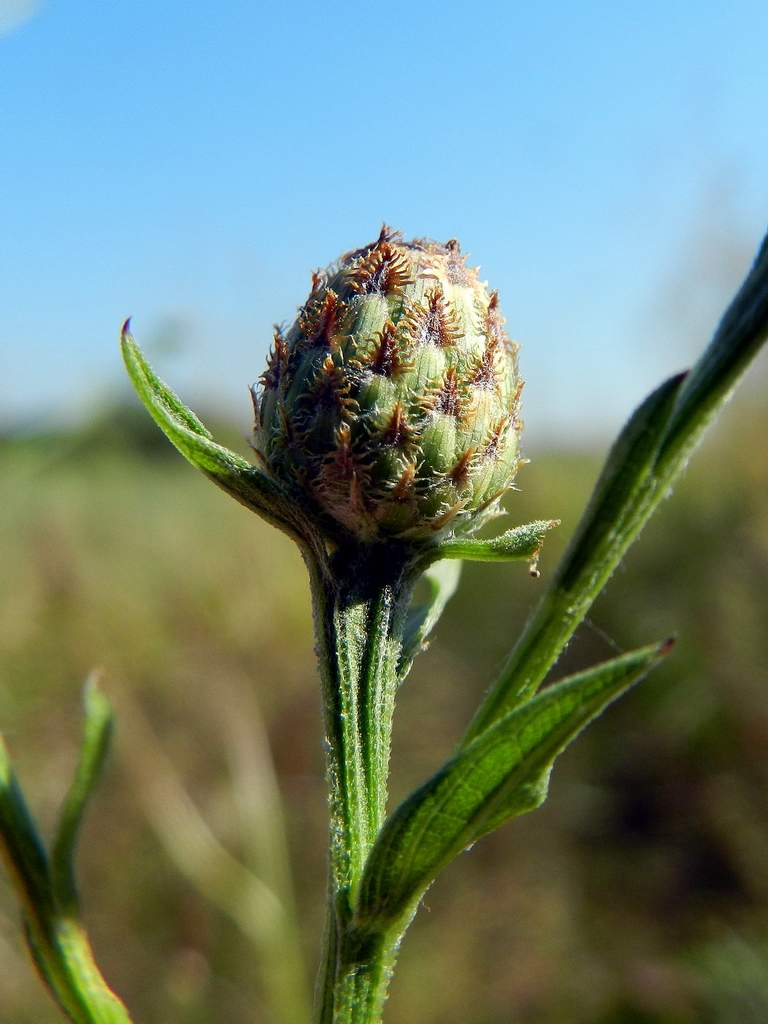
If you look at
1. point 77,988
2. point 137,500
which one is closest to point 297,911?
point 77,988

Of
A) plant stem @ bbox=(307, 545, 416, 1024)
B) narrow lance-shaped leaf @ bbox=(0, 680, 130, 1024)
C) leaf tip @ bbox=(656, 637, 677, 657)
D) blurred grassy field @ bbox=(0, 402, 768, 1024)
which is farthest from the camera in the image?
blurred grassy field @ bbox=(0, 402, 768, 1024)

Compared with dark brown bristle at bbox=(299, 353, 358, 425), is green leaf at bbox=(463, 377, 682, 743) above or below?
below

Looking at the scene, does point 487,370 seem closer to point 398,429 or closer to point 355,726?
point 398,429

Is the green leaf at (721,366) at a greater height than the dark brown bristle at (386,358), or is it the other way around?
the dark brown bristle at (386,358)

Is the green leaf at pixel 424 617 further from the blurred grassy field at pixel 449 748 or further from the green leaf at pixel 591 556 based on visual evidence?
the blurred grassy field at pixel 449 748

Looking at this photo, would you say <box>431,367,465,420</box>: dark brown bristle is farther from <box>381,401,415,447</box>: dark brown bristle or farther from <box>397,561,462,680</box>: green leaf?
<box>397,561,462,680</box>: green leaf

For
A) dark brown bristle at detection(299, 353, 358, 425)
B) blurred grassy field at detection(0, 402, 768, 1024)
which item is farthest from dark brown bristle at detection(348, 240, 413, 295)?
blurred grassy field at detection(0, 402, 768, 1024)

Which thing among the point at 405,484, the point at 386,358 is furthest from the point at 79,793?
the point at 386,358

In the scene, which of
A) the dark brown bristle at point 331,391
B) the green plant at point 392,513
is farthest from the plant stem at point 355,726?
the dark brown bristle at point 331,391
